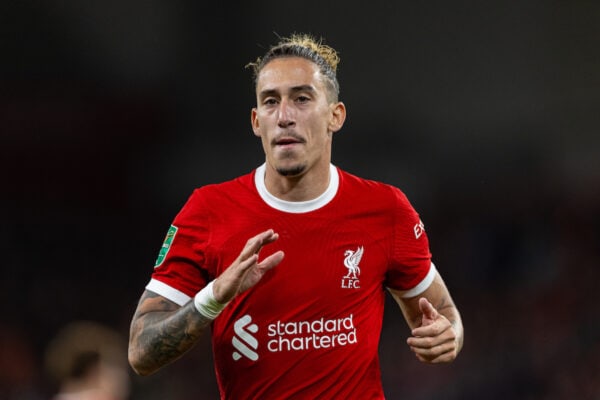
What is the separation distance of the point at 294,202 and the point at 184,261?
446mm

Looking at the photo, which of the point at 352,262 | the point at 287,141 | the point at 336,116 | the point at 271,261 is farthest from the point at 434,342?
the point at 336,116

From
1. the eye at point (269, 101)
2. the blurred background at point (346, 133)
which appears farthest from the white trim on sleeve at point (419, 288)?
the blurred background at point (346, 133)

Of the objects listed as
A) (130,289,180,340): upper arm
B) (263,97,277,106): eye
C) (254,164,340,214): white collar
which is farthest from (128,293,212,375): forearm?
(263,97,277,106): eye

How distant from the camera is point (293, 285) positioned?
112 inches

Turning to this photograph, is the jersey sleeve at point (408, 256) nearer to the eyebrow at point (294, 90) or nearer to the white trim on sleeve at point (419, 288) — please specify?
the white trim on sleeve at point (419, 288)

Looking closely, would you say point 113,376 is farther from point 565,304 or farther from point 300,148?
point 565,304

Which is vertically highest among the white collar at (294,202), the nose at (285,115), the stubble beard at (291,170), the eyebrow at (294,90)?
the eyebrow at (294,90)

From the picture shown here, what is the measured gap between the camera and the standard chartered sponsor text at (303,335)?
110 inches

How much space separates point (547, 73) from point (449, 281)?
8.15 ft

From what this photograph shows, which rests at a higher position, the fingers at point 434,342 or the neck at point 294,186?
the neck at point 294,186

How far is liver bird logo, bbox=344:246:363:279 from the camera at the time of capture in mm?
2922

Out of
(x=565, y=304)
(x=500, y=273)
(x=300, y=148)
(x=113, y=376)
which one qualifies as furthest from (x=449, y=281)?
(x=300, y=148)

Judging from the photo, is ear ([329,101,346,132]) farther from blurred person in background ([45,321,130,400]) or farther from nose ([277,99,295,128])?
blurred person in background ([45,321,130,400])

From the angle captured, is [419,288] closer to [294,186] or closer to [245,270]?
[294,186]
